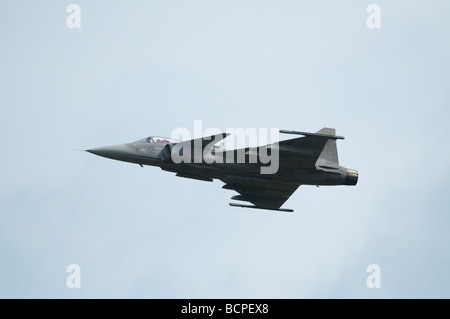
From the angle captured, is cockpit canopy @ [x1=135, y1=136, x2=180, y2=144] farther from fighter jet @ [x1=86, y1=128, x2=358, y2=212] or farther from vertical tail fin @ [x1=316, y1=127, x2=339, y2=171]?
vertical tail fin @ [x1=316, y1=127, x2=339, y2=171]

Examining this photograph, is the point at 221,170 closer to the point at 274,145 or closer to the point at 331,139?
the point at 274,145

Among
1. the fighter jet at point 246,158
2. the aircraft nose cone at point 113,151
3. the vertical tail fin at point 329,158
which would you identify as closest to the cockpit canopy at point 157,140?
the fighter jet at point 246,158

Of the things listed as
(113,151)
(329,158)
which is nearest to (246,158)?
(329,158)

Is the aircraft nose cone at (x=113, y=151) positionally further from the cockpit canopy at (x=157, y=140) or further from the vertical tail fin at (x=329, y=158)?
the vertical tail fin at (x=329, y=158)

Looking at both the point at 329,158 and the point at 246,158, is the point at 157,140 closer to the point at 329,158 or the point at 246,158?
the point at 246,158

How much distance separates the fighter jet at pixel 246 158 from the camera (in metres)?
39.2

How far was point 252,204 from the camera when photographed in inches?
1737

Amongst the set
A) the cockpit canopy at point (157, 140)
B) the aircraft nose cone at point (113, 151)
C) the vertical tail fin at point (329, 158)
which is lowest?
the vertical tail fin at point (329, 158)

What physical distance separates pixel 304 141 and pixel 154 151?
692 cm

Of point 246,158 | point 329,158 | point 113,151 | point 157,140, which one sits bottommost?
point 329,158

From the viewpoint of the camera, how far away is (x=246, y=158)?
39.7 metres

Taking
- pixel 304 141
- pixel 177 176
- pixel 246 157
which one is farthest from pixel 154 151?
pixel 304 141

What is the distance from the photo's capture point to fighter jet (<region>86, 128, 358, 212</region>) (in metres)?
39.2

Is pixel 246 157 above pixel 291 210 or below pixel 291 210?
above
